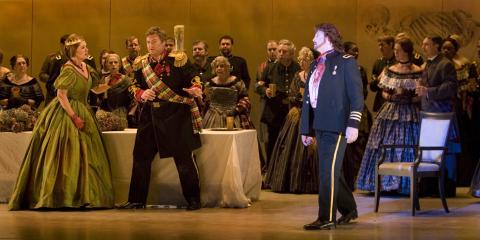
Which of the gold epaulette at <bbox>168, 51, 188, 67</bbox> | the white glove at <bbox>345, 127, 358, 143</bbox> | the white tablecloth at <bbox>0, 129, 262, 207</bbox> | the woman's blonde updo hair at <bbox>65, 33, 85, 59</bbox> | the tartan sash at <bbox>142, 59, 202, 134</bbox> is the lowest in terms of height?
the white tablecloth at <bbox>0, 129, 262, 207</bbox>

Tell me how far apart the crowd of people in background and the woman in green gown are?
0.6 inches

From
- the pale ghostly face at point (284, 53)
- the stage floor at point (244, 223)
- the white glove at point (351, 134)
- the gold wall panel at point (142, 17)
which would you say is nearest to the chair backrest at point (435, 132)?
the stage floor at point (244, 223)

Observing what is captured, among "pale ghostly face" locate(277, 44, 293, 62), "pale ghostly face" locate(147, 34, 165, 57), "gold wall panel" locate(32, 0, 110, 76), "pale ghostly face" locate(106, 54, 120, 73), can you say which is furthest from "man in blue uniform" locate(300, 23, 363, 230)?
"gold wall panel" locate(32, 0, 110, 76)

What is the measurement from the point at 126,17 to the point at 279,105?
3.48 m

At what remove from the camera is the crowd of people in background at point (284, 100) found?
28.2 feet

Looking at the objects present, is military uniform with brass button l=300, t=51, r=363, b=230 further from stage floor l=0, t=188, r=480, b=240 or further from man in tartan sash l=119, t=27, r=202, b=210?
man in tartan sash l=119, t=27, r=202, b=210

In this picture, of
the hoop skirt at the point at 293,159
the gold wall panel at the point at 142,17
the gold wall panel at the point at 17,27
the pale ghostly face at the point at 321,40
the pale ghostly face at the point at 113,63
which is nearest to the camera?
the pale ghostly face at the point at 321,40

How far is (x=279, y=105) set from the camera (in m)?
11.2

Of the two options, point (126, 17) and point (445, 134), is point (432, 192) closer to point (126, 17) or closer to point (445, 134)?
point (445, 134)

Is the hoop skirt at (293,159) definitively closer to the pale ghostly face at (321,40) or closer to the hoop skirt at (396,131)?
the hoop skirt at (396,131)

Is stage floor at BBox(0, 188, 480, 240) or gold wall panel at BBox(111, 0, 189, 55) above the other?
gold wall panel at BBox(111, 0, 189, 55)

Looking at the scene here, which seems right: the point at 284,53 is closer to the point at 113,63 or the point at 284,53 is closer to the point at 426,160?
the point at 113,63

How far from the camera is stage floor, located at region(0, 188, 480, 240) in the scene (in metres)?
7.07

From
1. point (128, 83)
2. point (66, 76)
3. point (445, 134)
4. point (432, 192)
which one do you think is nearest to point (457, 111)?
point (432, 192)
